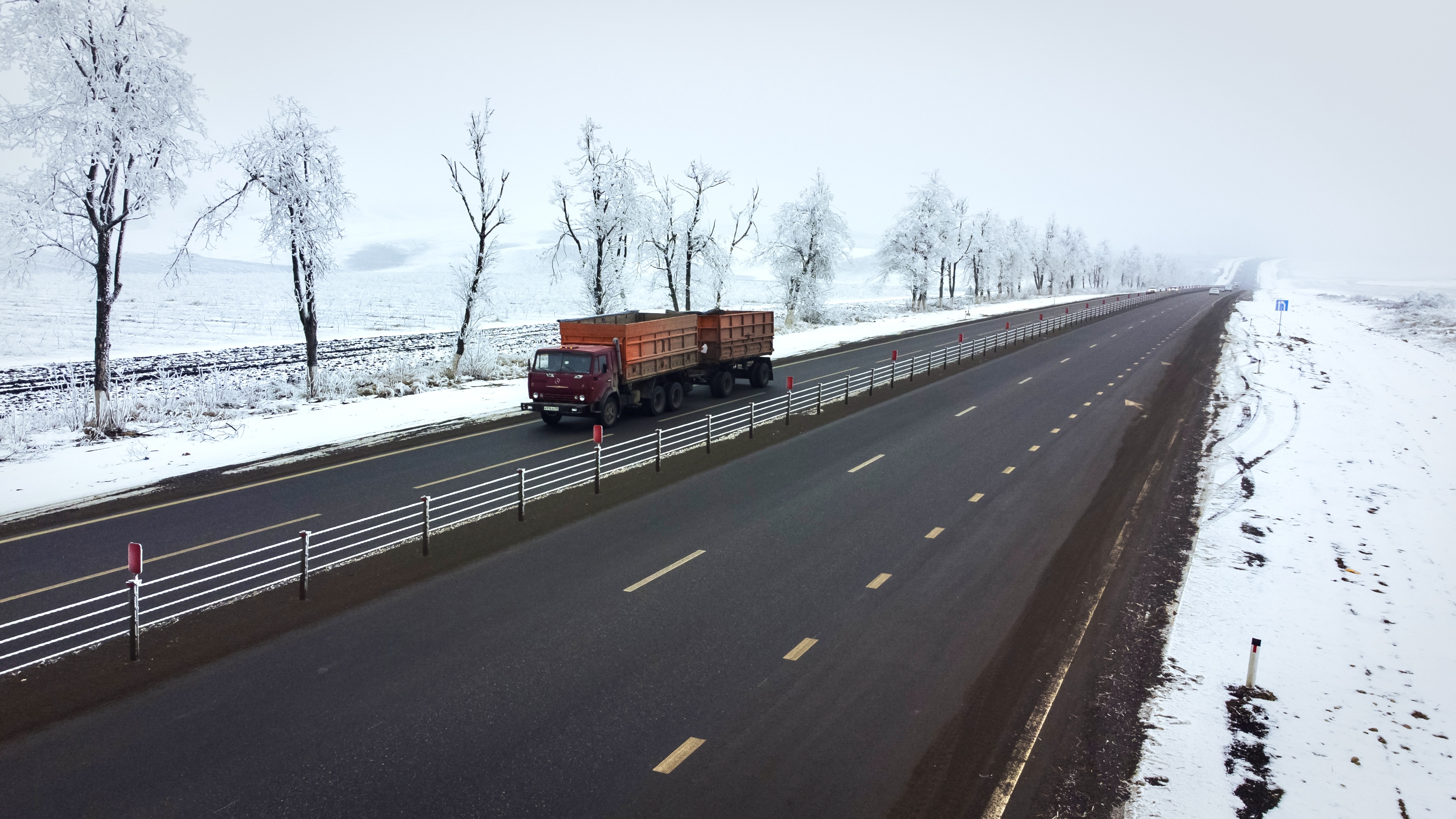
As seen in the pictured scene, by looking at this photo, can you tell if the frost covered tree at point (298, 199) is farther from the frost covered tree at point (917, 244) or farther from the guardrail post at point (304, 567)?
the frost covered tree at point (917, 244)

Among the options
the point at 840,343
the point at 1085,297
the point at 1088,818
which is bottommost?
the point at 1088,818

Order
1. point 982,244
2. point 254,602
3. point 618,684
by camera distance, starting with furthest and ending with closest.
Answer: point 982,244 → point 254,602 → point 618,684

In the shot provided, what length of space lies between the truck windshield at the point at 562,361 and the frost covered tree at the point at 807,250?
128ft

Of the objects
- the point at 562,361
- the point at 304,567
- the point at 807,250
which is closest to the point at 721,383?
the point at 562,361

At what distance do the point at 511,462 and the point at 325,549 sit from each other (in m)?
5.64

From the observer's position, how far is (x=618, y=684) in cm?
802

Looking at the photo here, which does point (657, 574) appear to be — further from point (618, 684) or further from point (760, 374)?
point (760, 374)

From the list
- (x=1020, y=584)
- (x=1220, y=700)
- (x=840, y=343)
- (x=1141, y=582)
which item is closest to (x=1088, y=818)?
(x=1220, y=700)

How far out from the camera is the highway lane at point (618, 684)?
6336 mm

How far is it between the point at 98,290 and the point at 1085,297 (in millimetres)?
122861

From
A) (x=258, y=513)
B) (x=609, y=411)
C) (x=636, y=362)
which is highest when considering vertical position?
(x=636, y=362)

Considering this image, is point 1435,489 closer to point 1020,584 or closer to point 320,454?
point 1020,584

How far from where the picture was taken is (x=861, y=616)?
968cm

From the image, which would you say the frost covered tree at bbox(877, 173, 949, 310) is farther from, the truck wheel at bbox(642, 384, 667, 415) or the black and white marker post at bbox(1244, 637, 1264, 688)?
the black and white marker post at bbox(1244, 637, 1264, 688)
